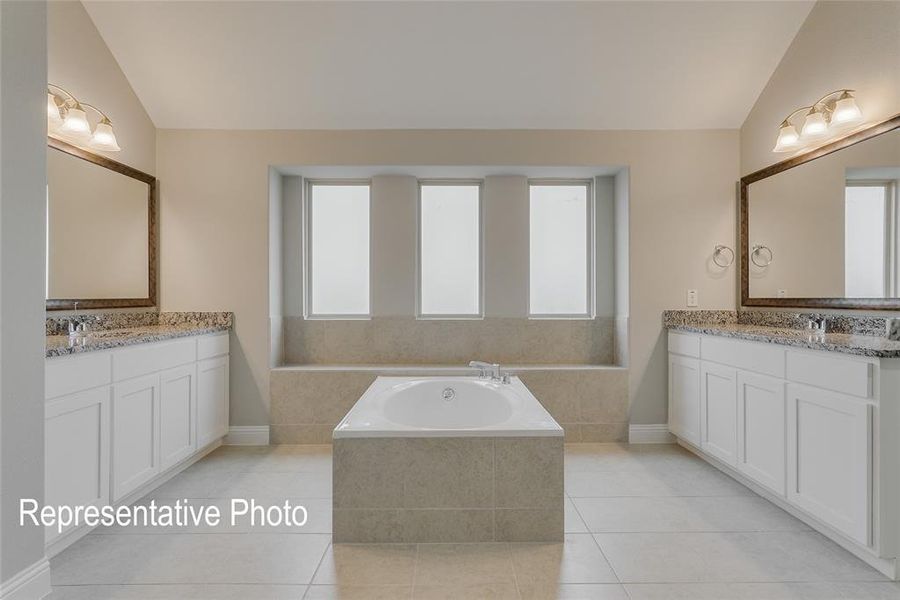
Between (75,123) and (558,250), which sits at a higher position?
(75,123)

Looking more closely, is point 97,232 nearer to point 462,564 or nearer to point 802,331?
point 462,564

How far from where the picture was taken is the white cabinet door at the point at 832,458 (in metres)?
1.97

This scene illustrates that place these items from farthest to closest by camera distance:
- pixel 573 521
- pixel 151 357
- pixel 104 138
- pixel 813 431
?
pixel 104 138 → pixel 151 357 → pixel 573 521 → pixel 813 431

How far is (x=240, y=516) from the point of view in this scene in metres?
2.50

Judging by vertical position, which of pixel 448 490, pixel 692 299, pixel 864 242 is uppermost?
pixel 864 242

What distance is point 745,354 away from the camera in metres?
2.74

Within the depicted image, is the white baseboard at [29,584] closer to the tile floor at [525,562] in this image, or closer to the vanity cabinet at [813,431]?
the tile floor at [525,562]

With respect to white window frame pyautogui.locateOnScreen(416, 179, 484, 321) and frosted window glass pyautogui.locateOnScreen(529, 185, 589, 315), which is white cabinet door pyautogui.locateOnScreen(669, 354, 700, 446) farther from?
white window frame pyautogui.locateOnScreen(416, 179, 484, 321)

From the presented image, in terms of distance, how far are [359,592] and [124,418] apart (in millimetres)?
1502

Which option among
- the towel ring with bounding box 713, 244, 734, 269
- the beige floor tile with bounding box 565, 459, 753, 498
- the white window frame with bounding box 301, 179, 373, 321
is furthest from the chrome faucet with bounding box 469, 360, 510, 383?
the towel ring with bounding box 713, 244, 734, 269

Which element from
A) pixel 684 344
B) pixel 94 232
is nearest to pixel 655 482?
pixel 684 344

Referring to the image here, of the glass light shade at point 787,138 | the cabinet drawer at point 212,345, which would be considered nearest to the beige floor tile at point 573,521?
the cabinet drawer at point 212,345

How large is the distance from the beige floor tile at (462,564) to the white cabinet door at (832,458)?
140 cm

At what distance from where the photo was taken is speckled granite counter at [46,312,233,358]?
88.3 inches
